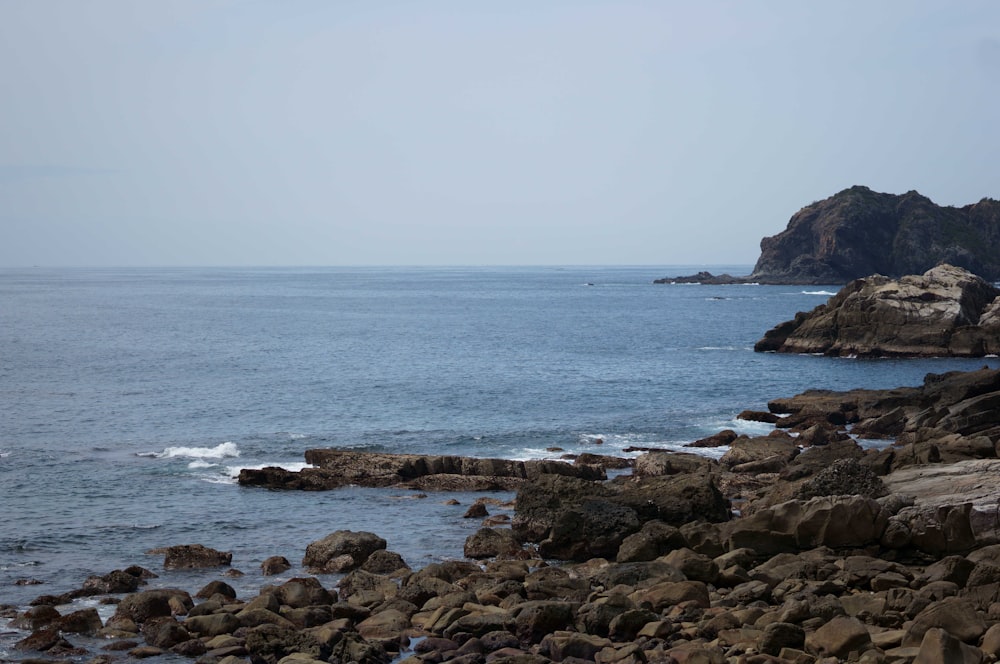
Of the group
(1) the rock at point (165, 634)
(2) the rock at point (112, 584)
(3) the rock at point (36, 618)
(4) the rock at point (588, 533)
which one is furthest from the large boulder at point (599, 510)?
(3) the rock at point (36, 618)

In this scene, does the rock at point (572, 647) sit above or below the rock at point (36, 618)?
above

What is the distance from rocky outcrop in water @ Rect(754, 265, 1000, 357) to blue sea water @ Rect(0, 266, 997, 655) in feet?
10.6

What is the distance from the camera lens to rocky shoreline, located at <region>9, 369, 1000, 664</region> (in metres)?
21.0

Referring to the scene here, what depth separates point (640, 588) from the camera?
24.9 meters

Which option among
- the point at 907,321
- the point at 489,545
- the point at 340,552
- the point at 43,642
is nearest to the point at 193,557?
the point at 340,552

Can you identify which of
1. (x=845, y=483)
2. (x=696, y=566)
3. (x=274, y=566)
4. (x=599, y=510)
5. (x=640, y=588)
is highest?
(x=845, y=483)

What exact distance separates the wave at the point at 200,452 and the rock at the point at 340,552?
17.8 metres

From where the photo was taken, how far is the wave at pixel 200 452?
46469mm

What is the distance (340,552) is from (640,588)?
964cm

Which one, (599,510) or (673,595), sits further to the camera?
(599,510)

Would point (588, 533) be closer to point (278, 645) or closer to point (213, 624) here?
point (278, 645)

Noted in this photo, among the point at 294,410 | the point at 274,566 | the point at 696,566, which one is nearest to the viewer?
the point at 696,566

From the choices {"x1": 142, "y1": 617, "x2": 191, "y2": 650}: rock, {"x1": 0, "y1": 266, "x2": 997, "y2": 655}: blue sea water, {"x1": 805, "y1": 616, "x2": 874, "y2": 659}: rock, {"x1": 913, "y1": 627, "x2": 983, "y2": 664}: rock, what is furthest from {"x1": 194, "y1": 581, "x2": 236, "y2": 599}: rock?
{"x1": 913, "y1": 627, "x2": 983, "y2": 664}: rock

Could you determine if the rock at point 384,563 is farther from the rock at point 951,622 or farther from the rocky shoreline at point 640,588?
the rock at point 951,622
